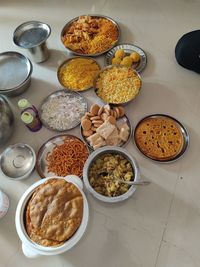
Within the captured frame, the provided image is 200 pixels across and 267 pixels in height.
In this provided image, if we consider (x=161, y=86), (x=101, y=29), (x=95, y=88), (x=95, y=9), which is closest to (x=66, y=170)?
(x=95, y=88)

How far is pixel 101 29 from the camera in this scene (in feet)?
4.71

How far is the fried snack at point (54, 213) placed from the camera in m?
0.82

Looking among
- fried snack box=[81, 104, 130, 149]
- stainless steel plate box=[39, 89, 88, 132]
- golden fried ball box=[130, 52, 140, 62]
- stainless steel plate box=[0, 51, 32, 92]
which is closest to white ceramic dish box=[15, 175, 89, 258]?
fried snack box=[81, 104, 130, 149]

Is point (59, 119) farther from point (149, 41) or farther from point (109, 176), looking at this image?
point (149, 41)

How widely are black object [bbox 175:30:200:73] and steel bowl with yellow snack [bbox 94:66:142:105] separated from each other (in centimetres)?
22

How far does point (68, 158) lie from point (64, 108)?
0.83 feet

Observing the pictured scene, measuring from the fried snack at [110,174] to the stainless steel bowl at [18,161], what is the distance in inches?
10.2

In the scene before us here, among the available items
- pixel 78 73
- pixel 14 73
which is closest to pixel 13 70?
pixel 14 73

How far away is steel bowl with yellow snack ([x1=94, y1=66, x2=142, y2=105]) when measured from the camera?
1.18 metres

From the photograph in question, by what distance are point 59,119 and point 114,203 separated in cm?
43

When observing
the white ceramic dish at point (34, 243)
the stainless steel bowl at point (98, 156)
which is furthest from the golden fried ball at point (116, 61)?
the white ceramic dish at point (34, 243)

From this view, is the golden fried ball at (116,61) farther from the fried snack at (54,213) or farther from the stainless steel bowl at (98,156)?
the fried snack at (54,213)

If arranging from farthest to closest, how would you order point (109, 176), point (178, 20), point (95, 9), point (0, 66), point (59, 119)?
point (95, 9), point (178, 20), point (0, 66), point (59, 119), point (109, 176)

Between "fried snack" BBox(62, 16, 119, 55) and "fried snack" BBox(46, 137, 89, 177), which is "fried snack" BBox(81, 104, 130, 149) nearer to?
"fried snack" BBox(46, 137, 89, 177)
